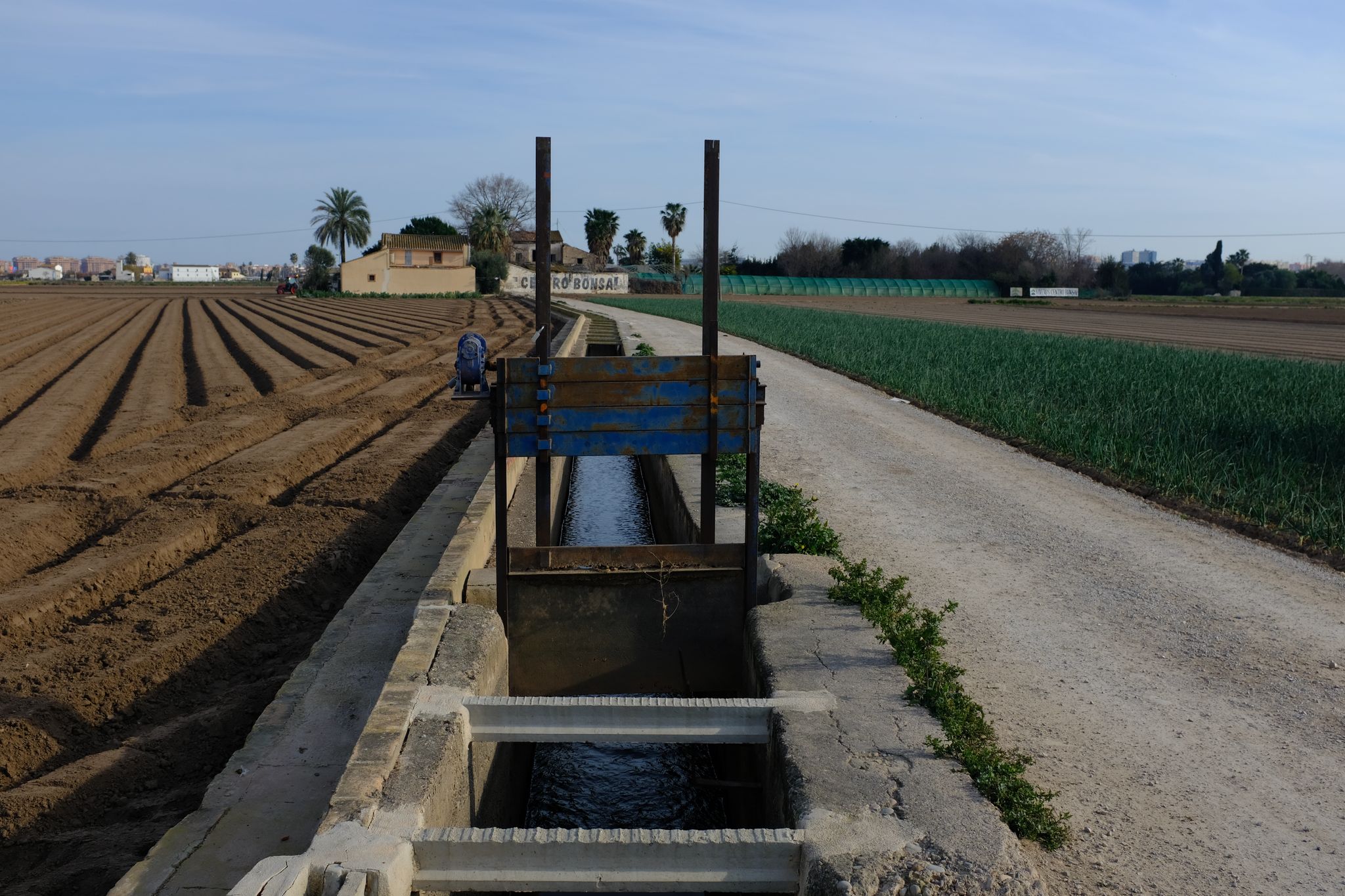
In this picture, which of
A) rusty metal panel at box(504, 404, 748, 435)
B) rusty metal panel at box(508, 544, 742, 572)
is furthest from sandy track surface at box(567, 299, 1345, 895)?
rusty metal panel at box(504, 404, 748, 435)

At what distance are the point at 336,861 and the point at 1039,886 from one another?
2.21 metres

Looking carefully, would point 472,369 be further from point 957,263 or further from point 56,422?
point 957,263

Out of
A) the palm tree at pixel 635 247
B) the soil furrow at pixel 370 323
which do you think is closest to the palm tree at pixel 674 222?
the palm tree at pixel 635 247

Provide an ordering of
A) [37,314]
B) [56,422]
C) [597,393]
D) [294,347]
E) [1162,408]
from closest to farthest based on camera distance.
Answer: [597,393], [56,422], [1162,408], [294,347], [37,314]

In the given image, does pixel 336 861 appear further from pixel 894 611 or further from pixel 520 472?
pixel 520 472

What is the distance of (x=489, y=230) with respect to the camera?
340 ft

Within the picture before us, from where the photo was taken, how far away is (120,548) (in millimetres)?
8219

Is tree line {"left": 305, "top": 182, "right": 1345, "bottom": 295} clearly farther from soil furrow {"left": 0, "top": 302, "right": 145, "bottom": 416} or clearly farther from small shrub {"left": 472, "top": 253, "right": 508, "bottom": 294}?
soil furrow {"left": 0, "top": 302, "right": 145, "bottom": 416}

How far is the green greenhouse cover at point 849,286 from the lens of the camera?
94188mm

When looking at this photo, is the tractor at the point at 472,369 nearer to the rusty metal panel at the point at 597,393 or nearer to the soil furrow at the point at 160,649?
the rusty metal panel at the point at 597,393

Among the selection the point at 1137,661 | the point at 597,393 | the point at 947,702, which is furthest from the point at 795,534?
the point at 947,702

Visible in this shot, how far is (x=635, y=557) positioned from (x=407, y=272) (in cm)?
7745

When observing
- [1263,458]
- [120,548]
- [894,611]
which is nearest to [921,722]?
[894,611]

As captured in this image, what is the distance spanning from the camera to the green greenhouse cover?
9419cm
